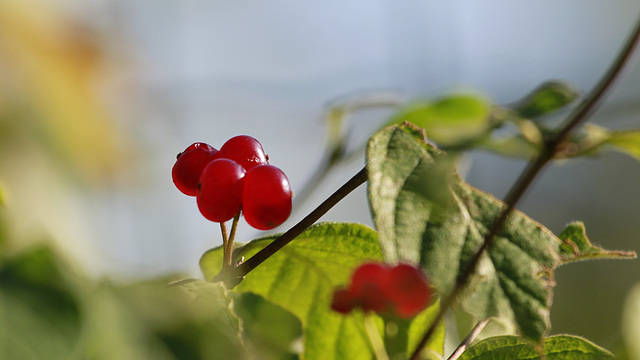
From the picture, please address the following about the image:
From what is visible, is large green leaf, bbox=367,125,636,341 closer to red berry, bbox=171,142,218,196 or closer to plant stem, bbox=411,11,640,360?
plant stem, bbox=411,11,640,360

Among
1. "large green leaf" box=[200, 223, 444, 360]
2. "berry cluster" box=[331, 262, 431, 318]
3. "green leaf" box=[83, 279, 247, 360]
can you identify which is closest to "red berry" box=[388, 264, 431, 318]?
"berry cluster" box=[331, 262, 431, 318]

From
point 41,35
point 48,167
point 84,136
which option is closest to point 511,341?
point 48,167

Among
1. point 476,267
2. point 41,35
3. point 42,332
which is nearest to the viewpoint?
point 42,332

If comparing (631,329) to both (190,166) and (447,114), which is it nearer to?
(447,114)

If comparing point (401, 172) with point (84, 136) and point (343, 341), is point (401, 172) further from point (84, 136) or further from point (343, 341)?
point (84, 136)

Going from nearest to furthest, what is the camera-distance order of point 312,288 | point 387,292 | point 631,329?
point 387,292
point 631,329
point 312,288

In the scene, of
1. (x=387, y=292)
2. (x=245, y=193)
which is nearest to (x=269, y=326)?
(x=245, y=193)
